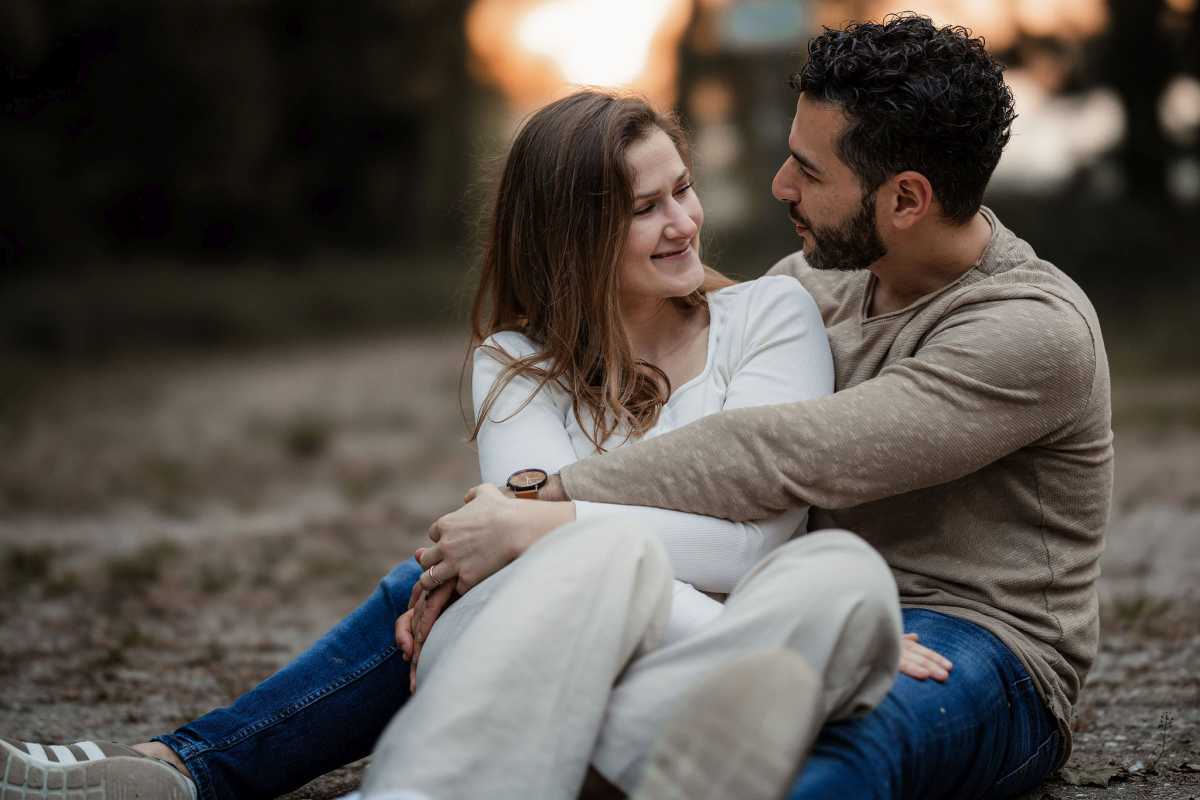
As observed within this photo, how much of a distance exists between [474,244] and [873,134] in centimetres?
127

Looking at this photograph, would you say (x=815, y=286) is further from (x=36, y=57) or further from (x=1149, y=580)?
(x=36, y=57)

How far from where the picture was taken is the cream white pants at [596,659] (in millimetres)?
2010

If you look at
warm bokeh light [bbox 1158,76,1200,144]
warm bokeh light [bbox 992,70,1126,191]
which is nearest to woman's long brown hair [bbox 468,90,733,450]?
warm bokeh light [bbox 992,70,1126,191]

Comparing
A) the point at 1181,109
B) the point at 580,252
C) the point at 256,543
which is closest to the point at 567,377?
the point at 580,252

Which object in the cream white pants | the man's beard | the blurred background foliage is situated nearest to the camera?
the cream white pants

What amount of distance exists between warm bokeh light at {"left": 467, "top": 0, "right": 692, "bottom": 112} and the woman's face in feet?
28.0

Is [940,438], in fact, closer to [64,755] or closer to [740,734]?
[740,734]

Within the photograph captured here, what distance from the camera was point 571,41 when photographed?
68.6 feet

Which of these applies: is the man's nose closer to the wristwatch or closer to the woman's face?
the woman's face

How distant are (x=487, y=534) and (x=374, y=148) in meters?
17.5

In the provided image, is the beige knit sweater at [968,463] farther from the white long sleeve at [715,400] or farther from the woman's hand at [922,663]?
the woman's hand at [922,663]

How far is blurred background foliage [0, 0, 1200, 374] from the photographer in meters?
11.3

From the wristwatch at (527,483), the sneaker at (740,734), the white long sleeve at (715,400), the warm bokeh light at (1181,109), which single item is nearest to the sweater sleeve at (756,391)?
the white long sleeve at (715,400)

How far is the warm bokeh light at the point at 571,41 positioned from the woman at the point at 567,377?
850 cm
